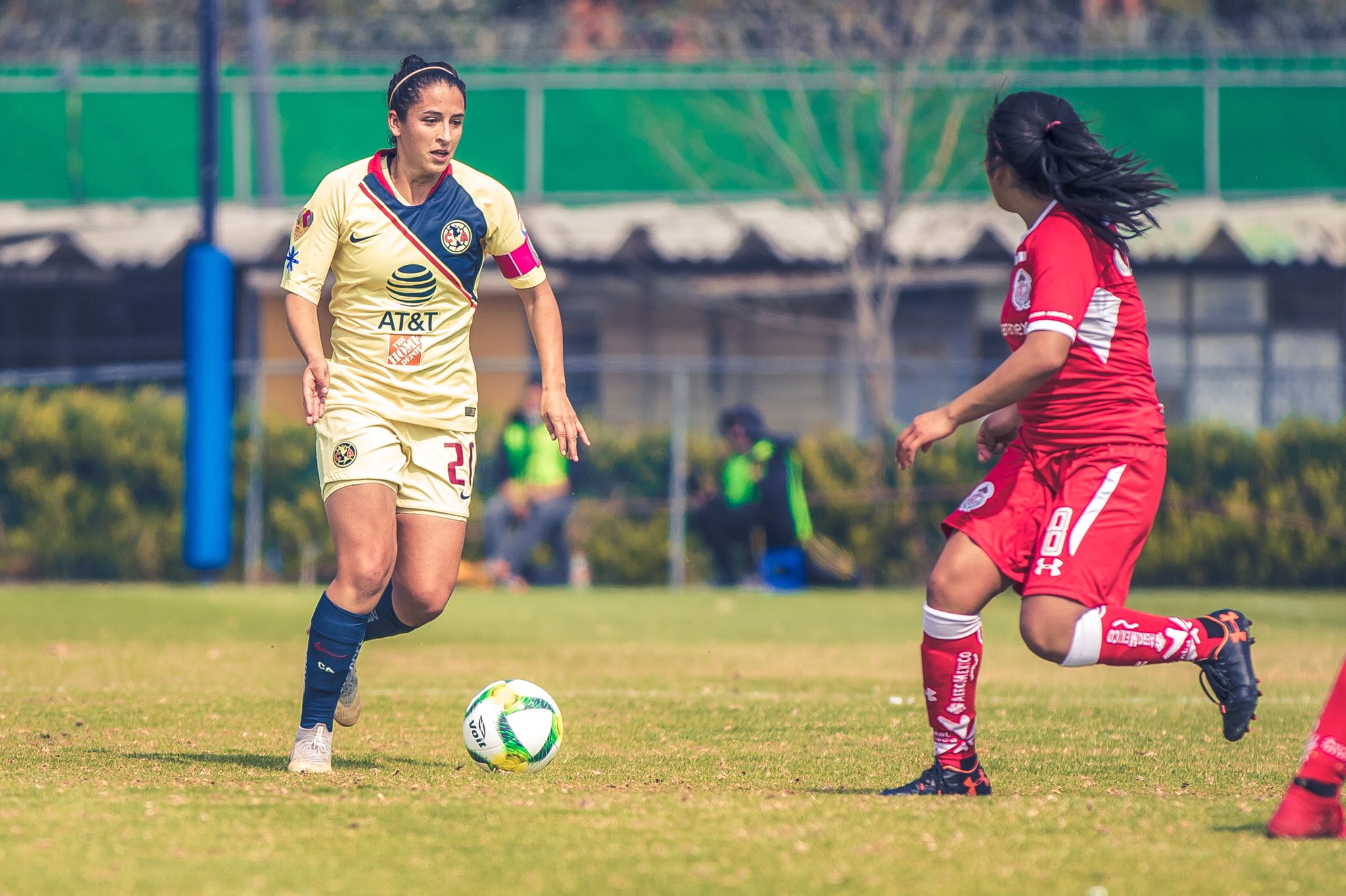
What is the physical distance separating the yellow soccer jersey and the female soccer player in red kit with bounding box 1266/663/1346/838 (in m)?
2.96

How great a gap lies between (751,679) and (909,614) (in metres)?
5.17

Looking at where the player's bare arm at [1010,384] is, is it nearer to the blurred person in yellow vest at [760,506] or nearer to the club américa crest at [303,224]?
the club américa crest at [303,224]

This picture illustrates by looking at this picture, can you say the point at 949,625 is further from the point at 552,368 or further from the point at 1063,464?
the point at 552,368

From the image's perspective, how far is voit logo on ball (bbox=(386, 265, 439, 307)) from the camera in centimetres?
567

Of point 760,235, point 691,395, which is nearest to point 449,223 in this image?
point 691,395

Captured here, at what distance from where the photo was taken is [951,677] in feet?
16.8

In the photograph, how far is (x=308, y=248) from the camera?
5637 millimetres

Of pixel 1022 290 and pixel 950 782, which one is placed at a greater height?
pixel 1022 290

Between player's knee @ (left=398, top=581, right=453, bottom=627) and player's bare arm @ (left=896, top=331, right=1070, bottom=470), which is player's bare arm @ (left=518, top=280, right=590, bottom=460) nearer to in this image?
player's knee @ (left=398, top=581, right=453, bottom=627)

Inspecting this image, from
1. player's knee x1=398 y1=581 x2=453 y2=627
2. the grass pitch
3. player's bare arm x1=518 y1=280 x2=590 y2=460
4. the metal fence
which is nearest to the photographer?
the grass pitch

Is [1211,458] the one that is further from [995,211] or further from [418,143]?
[418,143]

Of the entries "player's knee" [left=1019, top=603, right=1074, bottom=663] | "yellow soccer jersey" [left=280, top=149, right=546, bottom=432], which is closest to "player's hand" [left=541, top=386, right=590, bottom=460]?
"yellow soccer jersey" [left=280, top=149, right=546, bottom=432]

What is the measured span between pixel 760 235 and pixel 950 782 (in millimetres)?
15493

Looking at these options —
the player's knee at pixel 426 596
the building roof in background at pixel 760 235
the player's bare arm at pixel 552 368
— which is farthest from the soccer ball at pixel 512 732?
the building roof in background at pixel 760 235
